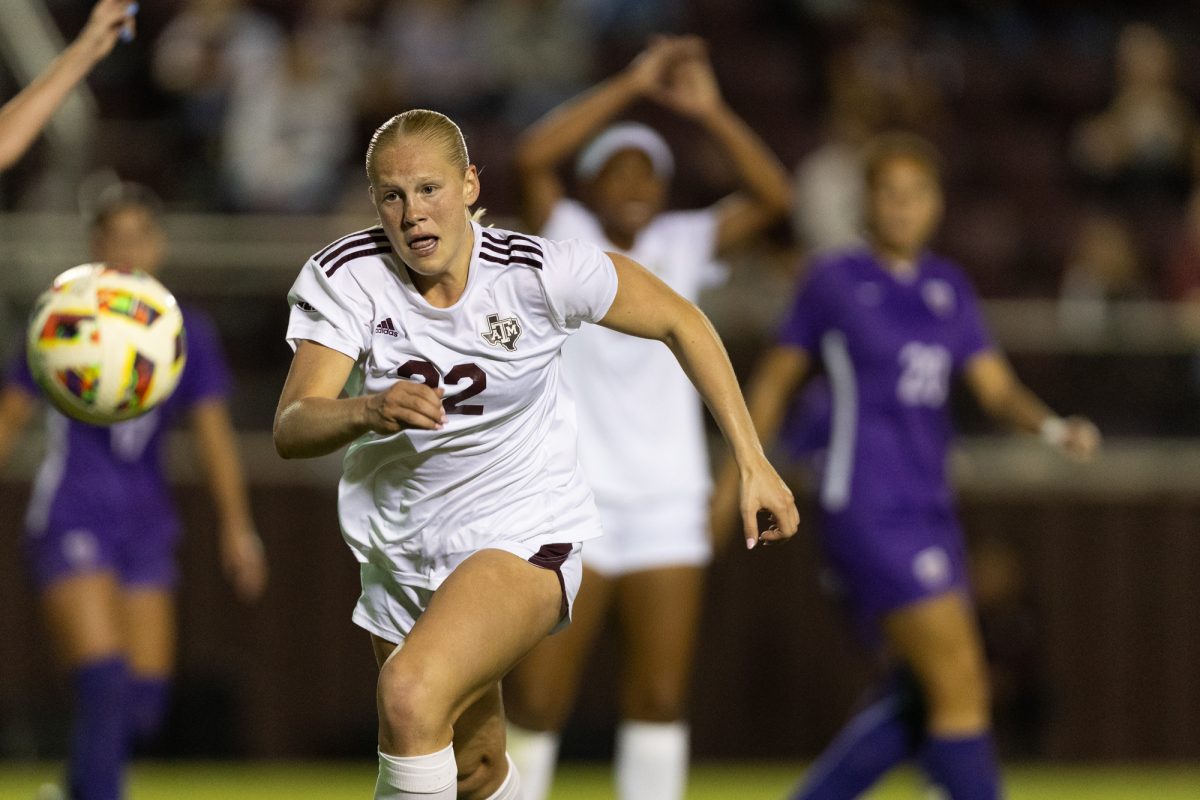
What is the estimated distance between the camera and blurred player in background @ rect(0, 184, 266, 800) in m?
6.30

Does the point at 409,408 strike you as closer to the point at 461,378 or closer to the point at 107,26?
the point at 461,378

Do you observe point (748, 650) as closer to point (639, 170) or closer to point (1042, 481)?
point (1042, 481)

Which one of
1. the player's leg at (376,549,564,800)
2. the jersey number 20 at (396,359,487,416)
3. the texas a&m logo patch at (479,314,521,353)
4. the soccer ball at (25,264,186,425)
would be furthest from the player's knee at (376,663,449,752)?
the soccer ball at (25,264,186,425)

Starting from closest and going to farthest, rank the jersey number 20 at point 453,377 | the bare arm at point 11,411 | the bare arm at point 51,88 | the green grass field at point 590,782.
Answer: the jersey number 20 at point 453,377, the bare arm at point 51,88, the bare arm at point 11,411, the green grass field at point 590,782

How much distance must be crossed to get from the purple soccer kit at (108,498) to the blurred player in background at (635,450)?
1.46 m

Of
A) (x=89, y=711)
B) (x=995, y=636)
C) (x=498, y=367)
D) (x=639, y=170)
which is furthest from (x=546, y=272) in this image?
(x=995, y=636)

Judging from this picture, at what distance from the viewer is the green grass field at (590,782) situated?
28.6 ft

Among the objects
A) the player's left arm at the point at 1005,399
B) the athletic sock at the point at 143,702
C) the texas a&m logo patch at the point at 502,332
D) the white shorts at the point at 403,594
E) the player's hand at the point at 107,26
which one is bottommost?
the athletic sock at the point at 143,702

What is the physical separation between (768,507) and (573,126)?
2.29 meters

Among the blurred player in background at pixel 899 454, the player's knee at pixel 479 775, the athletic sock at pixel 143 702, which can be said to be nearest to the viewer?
the player's knee at pixel 479 775

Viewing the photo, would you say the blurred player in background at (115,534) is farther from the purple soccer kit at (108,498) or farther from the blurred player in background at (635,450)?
the blurred player in background at (635,450)

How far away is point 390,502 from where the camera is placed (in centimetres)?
443

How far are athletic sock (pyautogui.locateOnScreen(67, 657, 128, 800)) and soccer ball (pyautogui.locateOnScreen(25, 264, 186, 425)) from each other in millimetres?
1785

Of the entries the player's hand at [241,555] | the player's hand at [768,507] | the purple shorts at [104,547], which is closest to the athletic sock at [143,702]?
the purple shorts at [104,547]
